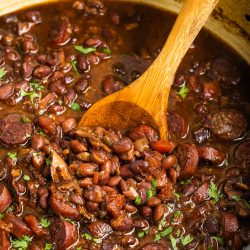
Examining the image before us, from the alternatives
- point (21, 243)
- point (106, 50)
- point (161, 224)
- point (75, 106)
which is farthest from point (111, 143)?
point (106, 50)

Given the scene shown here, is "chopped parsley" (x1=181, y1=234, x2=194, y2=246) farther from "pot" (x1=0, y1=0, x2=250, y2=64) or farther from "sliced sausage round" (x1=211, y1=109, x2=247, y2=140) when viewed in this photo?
"pot" (x1=0, y1=0, x2=250, y2=64)

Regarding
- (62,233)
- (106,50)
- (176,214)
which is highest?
(106,50)

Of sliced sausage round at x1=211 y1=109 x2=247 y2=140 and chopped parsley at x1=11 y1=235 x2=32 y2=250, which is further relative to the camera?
sliced sausage round at x1=211 y1=109 x2=247 y2=140

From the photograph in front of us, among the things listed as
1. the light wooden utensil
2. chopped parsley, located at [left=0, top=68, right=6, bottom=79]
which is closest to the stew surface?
chopped parsley, located at [left=0, top=68, right=6, bottom=79]

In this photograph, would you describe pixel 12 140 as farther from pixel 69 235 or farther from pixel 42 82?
pixel 69 235

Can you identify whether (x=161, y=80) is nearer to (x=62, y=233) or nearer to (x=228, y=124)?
(x=228, y=124)

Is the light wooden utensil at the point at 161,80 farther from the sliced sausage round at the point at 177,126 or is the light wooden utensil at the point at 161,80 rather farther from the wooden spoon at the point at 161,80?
the sliced sausage round at the point at 177,126

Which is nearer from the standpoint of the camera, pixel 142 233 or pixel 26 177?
pixel 142 233
